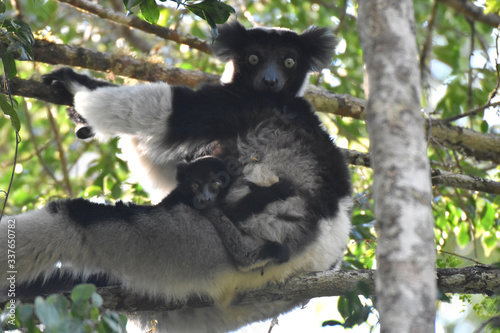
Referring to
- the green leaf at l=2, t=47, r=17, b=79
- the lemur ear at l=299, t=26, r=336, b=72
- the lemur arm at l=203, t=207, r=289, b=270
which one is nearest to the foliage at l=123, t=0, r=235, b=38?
the green leaf at l=2, t=47, r=17, b=79

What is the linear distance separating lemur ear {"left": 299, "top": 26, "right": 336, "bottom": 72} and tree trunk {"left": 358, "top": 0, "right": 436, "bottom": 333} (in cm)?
262

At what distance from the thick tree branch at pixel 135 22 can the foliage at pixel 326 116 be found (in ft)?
0.86

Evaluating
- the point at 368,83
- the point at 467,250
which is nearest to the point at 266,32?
the point at 368,83

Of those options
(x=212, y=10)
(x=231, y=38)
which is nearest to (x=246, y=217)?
(x=212, y=10)

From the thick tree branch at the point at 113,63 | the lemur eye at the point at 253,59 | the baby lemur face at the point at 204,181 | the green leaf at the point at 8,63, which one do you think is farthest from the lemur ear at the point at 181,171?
the thick tree branch at the point at 113,63

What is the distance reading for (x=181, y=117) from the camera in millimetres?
4184

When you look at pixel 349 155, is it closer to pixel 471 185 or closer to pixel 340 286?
pixel 471 185

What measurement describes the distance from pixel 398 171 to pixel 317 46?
3.11 meters

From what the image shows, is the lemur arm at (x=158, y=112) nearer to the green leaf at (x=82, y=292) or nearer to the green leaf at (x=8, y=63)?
the green leaf at (x=8, y=63)

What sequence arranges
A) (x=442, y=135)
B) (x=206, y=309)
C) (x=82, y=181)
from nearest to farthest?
(x=206, y=309) → (x=442, y=135) → (x=82, y=181)

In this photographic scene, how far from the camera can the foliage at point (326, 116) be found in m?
5.18

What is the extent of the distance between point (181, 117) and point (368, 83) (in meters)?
2.06

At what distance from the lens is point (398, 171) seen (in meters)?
2.24

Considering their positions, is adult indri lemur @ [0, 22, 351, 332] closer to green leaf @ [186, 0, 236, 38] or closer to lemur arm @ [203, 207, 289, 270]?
lemur arm @ [203, 207, 289, 270]
